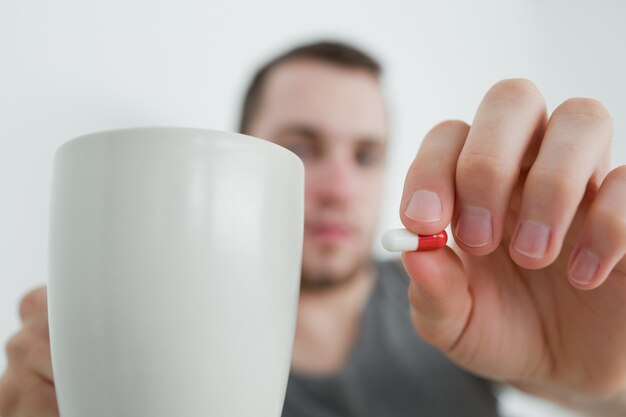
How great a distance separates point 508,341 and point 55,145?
785 mm

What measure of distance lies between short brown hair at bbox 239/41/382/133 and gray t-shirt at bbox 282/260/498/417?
0.71m

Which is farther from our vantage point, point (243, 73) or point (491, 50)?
point (491, 50)

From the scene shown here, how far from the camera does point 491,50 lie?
6.05 ft

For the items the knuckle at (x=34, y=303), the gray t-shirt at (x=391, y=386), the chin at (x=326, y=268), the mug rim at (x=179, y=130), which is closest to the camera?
the mug rim at (x=179, y=130)

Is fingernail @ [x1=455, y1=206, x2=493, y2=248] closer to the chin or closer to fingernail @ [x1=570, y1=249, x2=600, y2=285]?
fingernail @ [x1=570, y1=249, x2=600, y2=285]

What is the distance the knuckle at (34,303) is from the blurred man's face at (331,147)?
0.65 m

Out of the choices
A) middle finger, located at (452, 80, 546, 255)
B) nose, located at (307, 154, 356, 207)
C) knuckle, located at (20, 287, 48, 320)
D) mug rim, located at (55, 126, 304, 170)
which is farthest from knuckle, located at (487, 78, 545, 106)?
nose, located at (307, 154, 356, 207)

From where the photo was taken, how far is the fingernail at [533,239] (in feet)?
1.07

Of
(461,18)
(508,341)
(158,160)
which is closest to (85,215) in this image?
(158,160)

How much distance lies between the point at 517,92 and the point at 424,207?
137 millimetres

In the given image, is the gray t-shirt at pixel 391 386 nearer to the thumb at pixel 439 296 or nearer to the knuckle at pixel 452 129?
the thumb at pixel 439 296

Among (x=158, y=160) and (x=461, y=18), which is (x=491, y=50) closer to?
(x=461, y=18)

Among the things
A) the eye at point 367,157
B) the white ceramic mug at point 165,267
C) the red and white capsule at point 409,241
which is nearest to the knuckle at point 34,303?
the white ceramic mug at point 165,267

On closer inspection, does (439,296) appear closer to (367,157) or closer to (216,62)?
(367,157)
